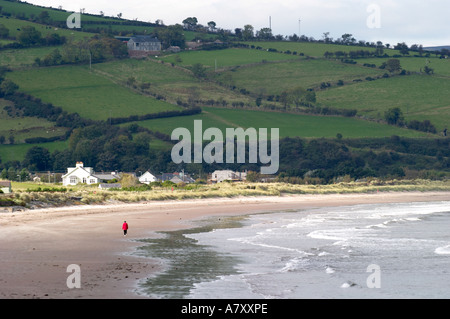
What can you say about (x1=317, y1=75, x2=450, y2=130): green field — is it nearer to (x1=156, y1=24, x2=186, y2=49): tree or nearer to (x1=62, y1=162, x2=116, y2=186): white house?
(x1=156, y1=24, x2=186, y2=49): tree

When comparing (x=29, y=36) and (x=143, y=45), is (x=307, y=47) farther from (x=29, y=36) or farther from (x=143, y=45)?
(x=29, y=36)

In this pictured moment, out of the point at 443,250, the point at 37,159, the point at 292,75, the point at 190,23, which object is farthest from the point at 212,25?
the point at 443,250

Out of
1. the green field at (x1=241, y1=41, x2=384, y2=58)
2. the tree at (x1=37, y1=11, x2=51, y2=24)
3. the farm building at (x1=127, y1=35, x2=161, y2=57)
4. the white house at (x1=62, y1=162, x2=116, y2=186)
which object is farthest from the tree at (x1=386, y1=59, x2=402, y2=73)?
the tree at (x1=37, y1=11, x2=51, y2=24)

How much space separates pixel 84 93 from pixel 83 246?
3789 inches

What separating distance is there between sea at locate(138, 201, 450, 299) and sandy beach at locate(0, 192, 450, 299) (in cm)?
86

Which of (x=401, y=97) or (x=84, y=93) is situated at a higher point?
(x=84, y=93)

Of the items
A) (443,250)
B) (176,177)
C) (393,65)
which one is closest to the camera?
(443,250)

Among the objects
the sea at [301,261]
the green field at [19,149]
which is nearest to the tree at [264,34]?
the green field at [19,149]

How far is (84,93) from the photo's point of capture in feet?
380

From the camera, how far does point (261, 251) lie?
2316 cm

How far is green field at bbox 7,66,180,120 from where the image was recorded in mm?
109062

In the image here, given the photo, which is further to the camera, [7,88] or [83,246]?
[7,88]

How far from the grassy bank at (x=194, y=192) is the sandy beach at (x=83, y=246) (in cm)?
165
